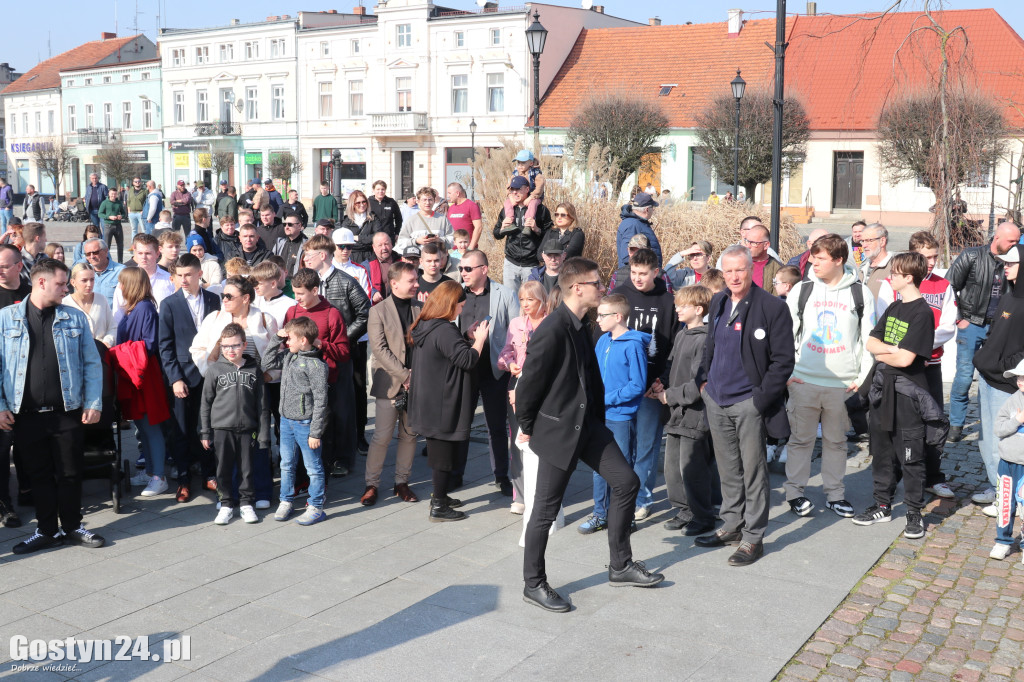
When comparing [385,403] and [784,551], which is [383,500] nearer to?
[385,403]

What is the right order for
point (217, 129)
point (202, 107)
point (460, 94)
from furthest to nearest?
1. point (202, 107)
2. point (217, 129)
3. point (460, 94)

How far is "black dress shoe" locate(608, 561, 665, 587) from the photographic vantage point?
5605 millimetres

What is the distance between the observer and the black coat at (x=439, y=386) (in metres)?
6.77

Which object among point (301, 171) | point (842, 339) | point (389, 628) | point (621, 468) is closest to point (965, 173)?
point (842, 339)

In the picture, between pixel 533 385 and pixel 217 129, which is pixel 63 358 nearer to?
pixel 533 385

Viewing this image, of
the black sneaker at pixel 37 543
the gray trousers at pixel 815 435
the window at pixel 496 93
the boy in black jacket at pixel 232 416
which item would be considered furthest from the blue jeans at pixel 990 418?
the window at pixel 496 93

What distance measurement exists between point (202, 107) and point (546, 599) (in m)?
Result: 59.7

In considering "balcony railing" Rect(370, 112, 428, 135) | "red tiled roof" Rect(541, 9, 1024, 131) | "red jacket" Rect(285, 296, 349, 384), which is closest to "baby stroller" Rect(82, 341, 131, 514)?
"red jacket" Rect(285, 296, 349, 384)

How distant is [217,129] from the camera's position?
5809cm

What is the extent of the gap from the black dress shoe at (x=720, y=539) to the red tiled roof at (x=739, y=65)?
32276mm

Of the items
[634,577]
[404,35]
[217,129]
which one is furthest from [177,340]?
[217,129]

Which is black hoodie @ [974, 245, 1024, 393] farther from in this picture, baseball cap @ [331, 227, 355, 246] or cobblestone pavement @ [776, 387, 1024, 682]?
baseball cap @ [331, 227, 355, 246]

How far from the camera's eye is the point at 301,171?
55.3m

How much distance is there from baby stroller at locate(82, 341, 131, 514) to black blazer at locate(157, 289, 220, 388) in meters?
0.40
